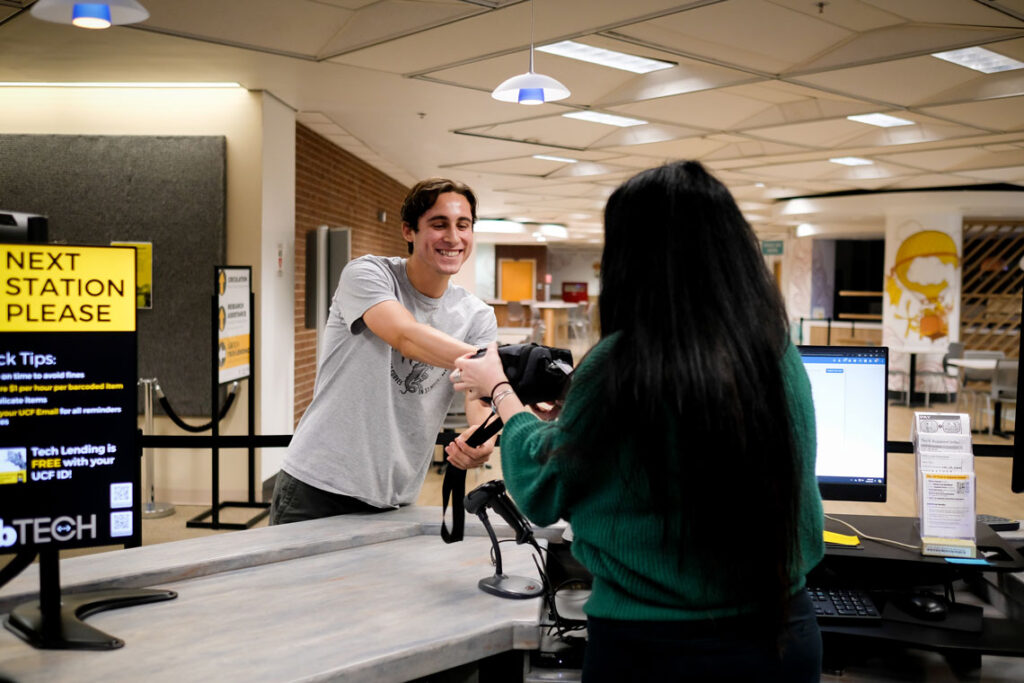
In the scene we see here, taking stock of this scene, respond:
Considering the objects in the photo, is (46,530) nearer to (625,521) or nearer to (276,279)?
(625,521)

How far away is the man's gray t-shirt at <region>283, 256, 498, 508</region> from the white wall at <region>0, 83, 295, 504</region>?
395cm

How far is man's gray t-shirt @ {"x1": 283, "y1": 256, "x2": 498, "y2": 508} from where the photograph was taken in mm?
1871

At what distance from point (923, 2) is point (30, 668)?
4207 mm

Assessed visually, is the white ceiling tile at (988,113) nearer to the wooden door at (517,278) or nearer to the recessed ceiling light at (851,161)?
the recessed ceiling light at (851,161)

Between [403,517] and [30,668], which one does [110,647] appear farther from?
[403,517]

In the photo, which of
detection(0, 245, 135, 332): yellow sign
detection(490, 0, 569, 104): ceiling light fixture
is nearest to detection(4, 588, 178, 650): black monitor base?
detection(0, 245, 135, 332): yellow sign

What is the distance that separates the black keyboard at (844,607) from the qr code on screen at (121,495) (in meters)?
1.24

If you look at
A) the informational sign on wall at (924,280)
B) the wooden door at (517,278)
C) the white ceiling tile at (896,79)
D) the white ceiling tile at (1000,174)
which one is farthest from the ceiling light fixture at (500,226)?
the white ceiling tile at (896,79)

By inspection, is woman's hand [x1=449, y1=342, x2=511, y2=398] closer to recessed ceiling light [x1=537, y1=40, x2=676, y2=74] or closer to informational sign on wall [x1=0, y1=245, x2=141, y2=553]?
informational sign on wall [x1=0, y1=245, x2=141, y2=553]

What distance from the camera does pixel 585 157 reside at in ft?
28.2

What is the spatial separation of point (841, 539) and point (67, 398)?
1555mm

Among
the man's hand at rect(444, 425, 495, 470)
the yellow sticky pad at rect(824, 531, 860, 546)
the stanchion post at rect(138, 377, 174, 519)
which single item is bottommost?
the stanchion post at rect(138, 377, 174, 519)

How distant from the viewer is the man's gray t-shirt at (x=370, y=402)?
6.14 ft

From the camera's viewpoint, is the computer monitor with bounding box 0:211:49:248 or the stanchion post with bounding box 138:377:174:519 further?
the stanchion post with bounding box 138:377:174:519
